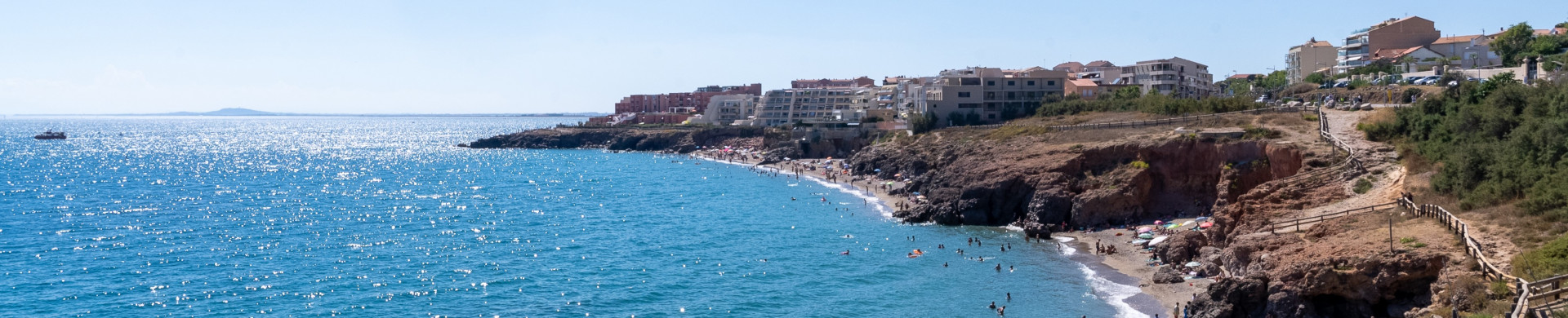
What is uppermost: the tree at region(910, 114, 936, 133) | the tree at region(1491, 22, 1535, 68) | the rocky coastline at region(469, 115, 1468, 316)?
the tree at region(1491, 22, 1535, 68)

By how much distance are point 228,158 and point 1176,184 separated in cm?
12857

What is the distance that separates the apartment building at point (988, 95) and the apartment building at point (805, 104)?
143 feet

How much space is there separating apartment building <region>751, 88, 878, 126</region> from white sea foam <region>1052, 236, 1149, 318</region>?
103234 millimetres

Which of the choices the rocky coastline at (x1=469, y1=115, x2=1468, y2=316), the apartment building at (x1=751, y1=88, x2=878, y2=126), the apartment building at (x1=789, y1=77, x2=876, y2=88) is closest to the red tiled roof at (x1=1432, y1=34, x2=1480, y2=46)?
the rocky coastline at (x1=469, y1=115, x2=1468, y2=316)

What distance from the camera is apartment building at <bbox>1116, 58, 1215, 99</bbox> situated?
10438cm

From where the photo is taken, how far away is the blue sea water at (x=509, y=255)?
39.9m

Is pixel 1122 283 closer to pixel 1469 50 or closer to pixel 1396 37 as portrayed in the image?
pixel 1469 50

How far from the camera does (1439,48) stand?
84.2m

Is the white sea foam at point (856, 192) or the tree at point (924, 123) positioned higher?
the tree at point (924, 123)

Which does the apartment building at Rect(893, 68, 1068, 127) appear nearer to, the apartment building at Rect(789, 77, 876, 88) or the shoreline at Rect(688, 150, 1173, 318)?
the shoreline at Rect(688, 150, 1173, 318)

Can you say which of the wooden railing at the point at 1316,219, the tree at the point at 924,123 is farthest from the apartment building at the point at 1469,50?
the wooden railing at the point at 1316,219

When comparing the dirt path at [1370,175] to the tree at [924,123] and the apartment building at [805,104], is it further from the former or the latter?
the apartment building at [805,104]

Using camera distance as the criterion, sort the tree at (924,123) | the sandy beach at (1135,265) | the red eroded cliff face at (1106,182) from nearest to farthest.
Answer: the sandy beach at (1135,265), the red eroded cliff face at (1106,182), the tree at (924,123)

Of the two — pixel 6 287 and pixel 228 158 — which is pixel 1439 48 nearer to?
pixel 6 287
